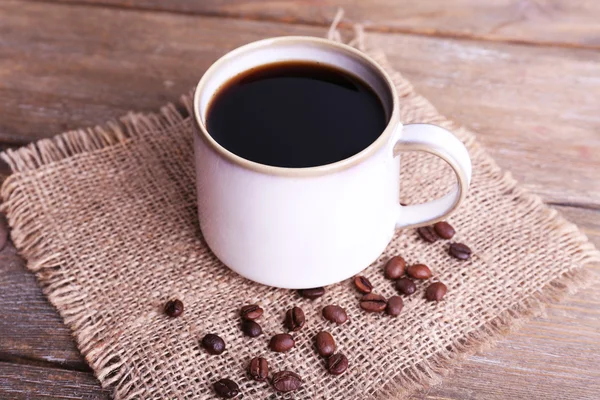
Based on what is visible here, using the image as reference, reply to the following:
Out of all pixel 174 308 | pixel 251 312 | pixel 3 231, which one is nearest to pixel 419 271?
pixel 251 312

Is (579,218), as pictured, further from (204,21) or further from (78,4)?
(78,4)

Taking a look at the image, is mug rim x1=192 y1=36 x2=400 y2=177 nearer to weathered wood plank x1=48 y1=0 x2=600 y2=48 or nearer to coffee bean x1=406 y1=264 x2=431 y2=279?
coffee bean x1=406 y1=264 x2=431 y2=279

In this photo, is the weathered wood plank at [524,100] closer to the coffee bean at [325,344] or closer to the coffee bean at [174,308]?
the coffee bean at [325,344]

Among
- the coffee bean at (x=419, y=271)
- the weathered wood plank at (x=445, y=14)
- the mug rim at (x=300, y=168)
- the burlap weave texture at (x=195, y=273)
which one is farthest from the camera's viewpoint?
the weathered wood plank at (x=445, y=14)

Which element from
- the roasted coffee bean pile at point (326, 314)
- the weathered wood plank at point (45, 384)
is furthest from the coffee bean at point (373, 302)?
the weathered wood plank at point (45, 384)

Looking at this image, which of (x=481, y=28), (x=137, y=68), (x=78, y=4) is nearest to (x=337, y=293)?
(x=137, y=68)
